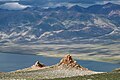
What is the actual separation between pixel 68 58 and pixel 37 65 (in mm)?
10192

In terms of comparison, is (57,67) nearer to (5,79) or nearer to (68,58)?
(68,58)

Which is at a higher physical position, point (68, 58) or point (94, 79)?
point (68, 58)

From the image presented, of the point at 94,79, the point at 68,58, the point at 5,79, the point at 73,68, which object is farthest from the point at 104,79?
the point at 68,58

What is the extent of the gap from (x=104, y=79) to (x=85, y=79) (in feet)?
5.71

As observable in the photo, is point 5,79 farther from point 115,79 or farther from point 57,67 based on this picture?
point 57,67

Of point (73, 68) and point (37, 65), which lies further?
point (37, 65)

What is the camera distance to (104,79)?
36.7 meters

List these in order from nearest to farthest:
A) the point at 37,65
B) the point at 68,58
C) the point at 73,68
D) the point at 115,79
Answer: the point at 115,79
the point at 73,68
the point at 68,58
the point at 37,65

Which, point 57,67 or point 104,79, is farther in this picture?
point 57,67

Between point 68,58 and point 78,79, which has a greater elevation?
point 68,58

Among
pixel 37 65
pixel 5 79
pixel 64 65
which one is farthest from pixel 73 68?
pixel 5 79

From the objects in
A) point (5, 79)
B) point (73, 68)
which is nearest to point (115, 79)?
point (5, 79)

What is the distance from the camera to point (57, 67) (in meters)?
63.1

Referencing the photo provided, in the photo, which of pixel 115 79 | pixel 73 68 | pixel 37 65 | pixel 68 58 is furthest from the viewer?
pixel 37 65
